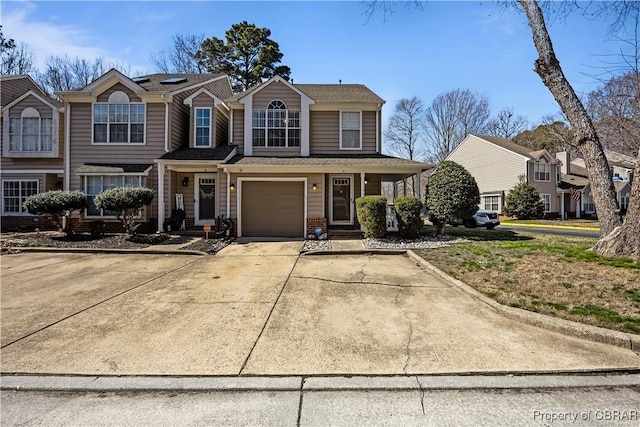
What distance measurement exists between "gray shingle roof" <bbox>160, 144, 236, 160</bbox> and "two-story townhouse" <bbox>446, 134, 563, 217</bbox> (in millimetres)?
24521

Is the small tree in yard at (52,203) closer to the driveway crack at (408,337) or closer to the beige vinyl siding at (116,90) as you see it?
the beige vinyl siding at (116,90)

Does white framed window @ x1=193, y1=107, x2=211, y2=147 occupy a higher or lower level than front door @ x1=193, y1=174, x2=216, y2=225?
A: higher

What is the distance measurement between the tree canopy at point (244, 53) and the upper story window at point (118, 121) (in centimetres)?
1550

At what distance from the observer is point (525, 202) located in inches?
995

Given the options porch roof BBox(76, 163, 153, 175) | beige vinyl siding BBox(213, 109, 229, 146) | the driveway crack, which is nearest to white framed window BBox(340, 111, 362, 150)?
beige vinyl siding BBox(213, 109, 229, 146)

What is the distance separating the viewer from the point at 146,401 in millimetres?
2703

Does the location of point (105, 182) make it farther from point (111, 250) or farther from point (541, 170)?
point (541, 170)

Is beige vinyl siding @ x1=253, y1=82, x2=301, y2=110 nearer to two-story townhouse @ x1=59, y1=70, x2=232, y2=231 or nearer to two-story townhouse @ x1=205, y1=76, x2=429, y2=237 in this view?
two-story townhouse @ x1=205, y1=76, x2=429, y2=237

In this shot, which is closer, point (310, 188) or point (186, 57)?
point (310, 188)

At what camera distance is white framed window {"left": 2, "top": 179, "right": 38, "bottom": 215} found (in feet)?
46.4

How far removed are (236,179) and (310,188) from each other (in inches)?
116

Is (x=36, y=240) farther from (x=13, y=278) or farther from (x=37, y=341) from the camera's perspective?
(x=37, y=341)

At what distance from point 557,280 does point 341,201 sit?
869 centimetres

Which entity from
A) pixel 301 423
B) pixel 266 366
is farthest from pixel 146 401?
pixel 301 423
